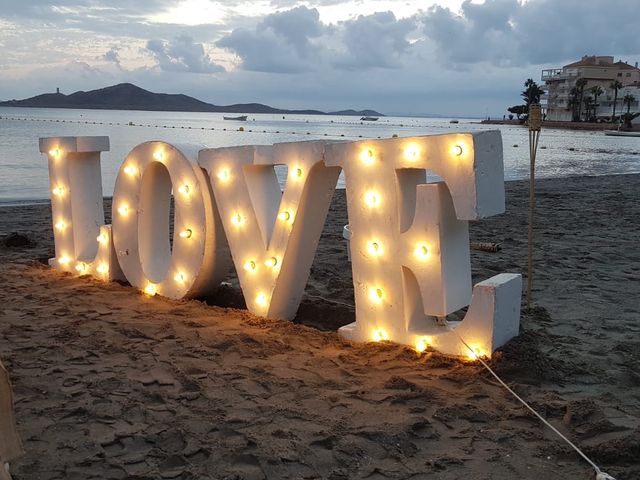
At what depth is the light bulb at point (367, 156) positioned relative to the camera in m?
5.00

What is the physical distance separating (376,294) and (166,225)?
279cm

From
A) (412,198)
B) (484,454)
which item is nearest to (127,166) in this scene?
(412,198)

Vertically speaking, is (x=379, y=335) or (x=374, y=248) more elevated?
(x=374, y=248)

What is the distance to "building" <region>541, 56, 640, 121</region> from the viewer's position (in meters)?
100

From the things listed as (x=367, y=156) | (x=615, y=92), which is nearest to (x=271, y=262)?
(x=367, y=156)

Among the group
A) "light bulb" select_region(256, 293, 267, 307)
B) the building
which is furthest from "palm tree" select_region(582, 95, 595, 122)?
"light bulb" select_region(256, 293, 267, 307)

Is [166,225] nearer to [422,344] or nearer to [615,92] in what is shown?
[422,344]

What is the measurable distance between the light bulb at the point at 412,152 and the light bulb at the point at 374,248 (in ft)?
2.43

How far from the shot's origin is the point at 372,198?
5.05m

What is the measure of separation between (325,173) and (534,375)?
2341 mm

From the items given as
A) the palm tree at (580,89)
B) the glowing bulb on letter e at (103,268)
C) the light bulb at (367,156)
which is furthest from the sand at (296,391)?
the palm tree at (580,89)

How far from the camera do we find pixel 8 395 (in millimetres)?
2477

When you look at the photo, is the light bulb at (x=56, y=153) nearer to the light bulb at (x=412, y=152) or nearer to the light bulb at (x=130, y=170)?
the light bulb at (x=130, y=170)

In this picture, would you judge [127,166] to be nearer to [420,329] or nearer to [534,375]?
[420,329]
